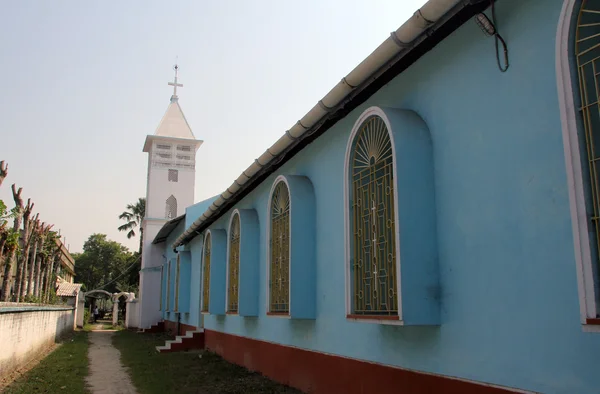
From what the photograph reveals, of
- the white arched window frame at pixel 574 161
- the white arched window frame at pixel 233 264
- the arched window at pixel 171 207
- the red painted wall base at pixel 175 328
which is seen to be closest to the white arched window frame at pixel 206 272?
the white arched window frame at pixel 233 264

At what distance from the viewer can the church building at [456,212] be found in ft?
11.4

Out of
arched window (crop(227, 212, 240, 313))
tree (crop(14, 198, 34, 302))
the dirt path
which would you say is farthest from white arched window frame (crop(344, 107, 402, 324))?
tree (crop(14, 198, 34, 302))

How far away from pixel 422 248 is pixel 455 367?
104 cm

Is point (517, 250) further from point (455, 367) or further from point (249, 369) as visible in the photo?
point (249, 369)

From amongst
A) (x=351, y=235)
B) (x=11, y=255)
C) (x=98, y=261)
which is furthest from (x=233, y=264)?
(x=98, y=261)

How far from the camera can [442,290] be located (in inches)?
191

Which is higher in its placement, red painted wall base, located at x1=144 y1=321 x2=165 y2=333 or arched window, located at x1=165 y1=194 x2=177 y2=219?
arched window, located at x1=165 y1=194 x2=177 y2=219

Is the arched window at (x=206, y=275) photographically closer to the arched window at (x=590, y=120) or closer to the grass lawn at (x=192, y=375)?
the grass lawn at (x=192, y=375)

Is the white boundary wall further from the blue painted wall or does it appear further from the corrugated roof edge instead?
the blue painted wall

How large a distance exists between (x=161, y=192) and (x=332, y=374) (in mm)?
21327

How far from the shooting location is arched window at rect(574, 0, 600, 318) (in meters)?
3.22

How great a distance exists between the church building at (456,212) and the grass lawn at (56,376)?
14.3 feet

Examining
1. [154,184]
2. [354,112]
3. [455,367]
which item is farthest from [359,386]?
[154,184]

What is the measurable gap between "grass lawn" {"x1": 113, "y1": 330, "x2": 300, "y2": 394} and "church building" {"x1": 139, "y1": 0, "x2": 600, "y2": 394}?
97 centimetres
